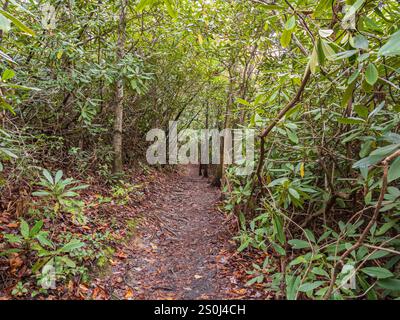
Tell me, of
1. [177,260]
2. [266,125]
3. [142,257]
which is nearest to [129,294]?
[142,257]

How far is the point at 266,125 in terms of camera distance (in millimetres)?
3174

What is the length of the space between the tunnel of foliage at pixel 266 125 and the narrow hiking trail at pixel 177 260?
409mm

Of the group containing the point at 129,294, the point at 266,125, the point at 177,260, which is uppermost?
the point at 266,125

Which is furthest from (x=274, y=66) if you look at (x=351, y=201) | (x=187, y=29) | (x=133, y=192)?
(x=133, y=192)

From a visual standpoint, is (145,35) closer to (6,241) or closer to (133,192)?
(133,192)

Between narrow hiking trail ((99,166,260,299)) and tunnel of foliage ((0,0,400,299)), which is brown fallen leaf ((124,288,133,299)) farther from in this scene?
tunnel of foliage ((0,0,400,299))

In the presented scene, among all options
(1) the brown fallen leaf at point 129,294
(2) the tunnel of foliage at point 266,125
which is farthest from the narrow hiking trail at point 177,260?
(2) the tunnel of foliage at point 266,125

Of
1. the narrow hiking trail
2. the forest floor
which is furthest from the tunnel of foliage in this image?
the narrow hiking trail

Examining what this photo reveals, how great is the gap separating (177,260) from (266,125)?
2.25 meters

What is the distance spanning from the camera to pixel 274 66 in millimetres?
4688

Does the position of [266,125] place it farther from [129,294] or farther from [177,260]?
[129,294]

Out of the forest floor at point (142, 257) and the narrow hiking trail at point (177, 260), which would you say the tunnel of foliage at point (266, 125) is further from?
the narrow hiking trail at point (177, 260)

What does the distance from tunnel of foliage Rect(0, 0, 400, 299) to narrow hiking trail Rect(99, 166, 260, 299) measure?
1.34 feet

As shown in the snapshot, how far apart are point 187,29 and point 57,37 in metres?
1.92
